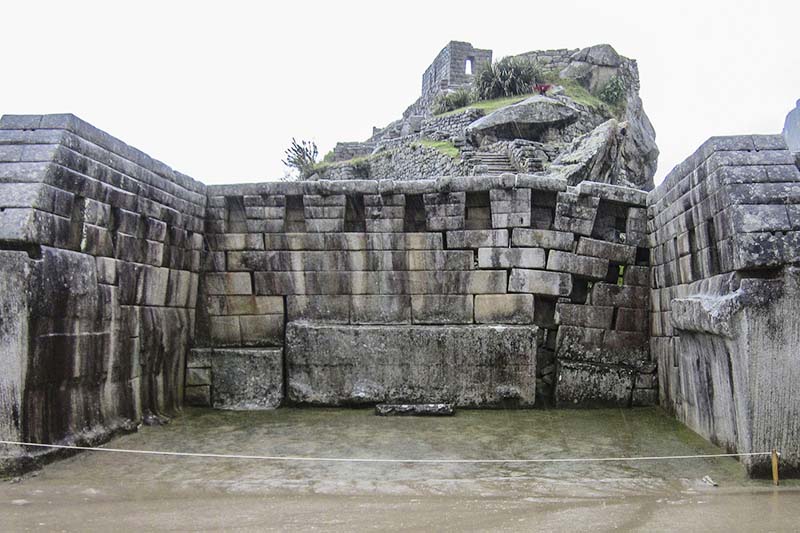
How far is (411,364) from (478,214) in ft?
7.19

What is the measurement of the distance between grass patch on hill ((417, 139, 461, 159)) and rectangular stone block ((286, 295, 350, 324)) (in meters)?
13.8

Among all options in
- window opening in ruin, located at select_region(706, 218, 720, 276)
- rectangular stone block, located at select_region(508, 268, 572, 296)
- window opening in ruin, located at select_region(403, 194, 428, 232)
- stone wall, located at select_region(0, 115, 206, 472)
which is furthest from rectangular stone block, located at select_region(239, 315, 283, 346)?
window opening in ruin, located at select_region(706, 218, 720, 276)

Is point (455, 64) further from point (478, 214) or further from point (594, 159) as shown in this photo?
point (478, 214)

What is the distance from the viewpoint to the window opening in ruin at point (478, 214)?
893cm

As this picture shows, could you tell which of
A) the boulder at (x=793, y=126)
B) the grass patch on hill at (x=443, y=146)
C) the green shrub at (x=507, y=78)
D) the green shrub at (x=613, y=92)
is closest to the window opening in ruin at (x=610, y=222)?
the grass patch on hill at (x=443, y=146)

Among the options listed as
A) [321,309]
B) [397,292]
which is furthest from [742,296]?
[321,309]

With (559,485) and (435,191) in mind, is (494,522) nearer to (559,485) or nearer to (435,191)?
(559,485)

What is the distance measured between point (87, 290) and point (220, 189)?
303 centimetres

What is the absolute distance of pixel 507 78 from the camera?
26688 millimetres

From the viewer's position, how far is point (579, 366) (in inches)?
340

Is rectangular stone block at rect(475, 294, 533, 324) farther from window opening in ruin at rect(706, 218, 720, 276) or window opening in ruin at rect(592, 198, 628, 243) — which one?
window opening in ruin at rect(706, 218, 720, 276)

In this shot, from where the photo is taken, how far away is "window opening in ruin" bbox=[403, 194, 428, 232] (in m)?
9.05

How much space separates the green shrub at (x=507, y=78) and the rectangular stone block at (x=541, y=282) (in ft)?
62.7

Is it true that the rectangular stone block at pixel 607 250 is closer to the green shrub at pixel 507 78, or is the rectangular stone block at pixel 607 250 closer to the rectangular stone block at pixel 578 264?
the rectangular stone block at pixel 578 264
